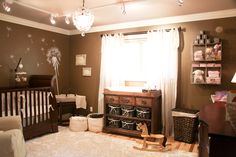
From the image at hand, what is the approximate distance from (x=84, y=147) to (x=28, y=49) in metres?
2.52

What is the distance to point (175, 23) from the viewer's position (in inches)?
161

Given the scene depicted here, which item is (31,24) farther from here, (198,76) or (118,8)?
(198,76)

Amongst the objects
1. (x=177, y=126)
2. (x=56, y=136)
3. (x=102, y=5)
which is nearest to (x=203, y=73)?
(x=177, y=126)

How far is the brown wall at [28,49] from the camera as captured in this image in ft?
13.4

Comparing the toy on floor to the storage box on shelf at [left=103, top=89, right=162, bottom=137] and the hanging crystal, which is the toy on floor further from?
the hanging crystal

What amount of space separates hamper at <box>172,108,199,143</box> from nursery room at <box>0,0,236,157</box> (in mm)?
18

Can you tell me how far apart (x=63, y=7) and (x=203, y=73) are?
2761mm

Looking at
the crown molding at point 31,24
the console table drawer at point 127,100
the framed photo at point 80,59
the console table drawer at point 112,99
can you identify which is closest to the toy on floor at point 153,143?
the console table drawer at point 127,100

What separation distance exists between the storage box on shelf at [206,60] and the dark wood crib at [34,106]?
2818 millimetres

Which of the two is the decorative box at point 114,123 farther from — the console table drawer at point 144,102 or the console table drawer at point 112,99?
the console table drawer at point 144,102

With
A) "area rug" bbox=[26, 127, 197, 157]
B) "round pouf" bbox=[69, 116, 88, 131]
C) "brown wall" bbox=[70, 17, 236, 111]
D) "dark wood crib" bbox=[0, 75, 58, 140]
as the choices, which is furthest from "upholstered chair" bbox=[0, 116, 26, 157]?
"brown wall" bbox=[70, 17, 236, 111]

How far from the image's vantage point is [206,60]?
373 cm

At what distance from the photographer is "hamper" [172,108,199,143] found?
3633mm

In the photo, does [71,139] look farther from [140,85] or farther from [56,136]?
[140,85]
